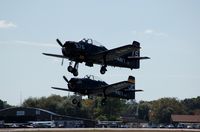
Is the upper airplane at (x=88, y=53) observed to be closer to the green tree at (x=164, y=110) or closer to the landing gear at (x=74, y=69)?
the landing gear at (x=74, y=69)

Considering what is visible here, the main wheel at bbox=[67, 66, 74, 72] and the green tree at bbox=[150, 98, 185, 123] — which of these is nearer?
the main wheel at bbox=[67, 66, 74, 72]

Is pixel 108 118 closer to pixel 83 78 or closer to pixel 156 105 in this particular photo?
pixel 156 105

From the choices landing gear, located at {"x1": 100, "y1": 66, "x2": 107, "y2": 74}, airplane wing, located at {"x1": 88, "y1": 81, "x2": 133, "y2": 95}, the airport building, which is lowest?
the airport building

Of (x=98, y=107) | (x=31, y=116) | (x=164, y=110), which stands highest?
(x=98, y=107)

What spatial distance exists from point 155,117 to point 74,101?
129m

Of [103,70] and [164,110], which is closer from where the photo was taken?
[103,70]

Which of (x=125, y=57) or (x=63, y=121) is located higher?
(x=125, y=57)

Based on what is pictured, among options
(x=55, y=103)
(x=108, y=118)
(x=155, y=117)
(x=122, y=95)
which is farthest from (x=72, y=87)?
(x=155, y=117)

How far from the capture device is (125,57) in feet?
165

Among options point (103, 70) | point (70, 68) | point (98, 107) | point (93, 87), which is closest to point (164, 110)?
point (98, 107)

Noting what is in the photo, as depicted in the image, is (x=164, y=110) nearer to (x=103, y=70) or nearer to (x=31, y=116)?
(x=31, y=116)

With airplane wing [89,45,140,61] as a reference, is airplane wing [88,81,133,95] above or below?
below

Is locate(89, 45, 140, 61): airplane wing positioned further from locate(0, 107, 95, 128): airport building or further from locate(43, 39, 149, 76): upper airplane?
locate(0, 107, 95, 128): airport building

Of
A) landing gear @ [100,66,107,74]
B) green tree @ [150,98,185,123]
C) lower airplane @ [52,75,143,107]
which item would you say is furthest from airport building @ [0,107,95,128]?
landing gear @ [100,66,107,74]
